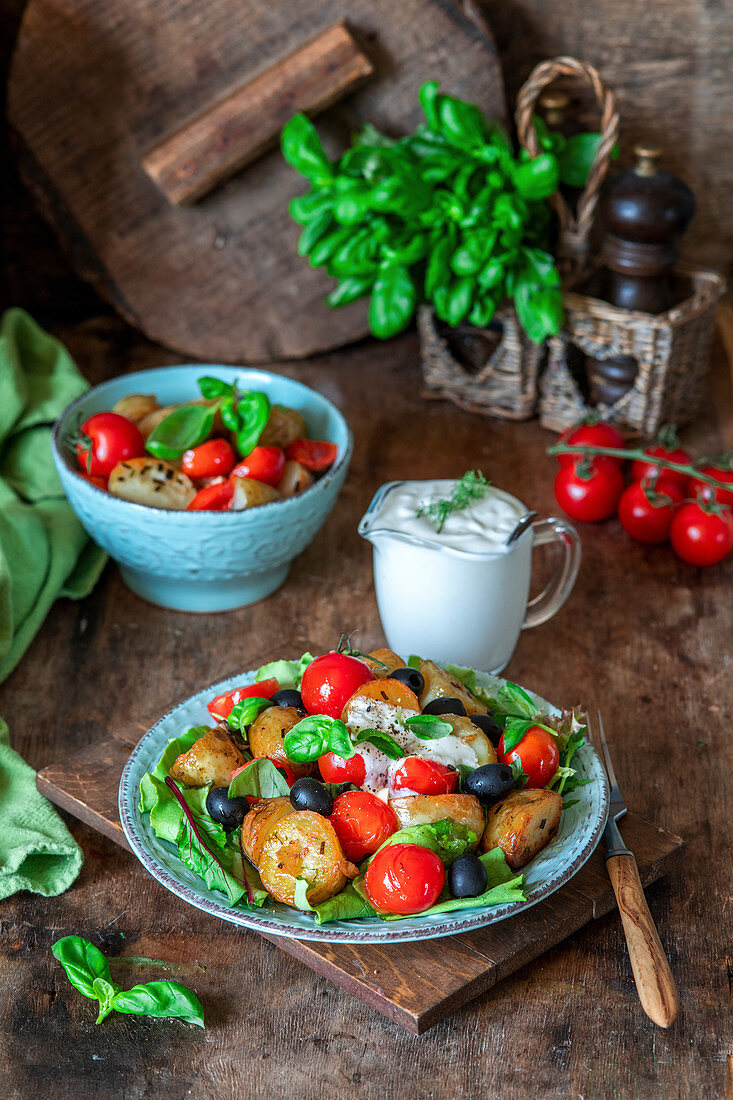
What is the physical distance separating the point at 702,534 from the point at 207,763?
0.73 m

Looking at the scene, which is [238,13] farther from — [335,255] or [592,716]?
[592,716]

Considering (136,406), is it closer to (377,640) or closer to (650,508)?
(377,640)

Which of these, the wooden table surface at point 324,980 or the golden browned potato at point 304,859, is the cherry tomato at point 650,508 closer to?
the wooden table surface at point 324,980

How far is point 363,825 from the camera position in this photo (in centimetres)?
75

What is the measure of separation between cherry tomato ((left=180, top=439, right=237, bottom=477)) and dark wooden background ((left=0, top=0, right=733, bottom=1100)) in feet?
0.59

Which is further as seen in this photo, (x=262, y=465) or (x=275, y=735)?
(x=262, y=465)

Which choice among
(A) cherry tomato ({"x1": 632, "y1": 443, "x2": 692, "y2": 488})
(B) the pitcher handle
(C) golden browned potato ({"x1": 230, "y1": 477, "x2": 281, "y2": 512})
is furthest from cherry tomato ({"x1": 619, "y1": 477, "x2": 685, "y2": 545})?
(C) golden browned potato ({"x1": 230, "y1": 477, "x2": 281, "y2": 512})

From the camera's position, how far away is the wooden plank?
1.57m

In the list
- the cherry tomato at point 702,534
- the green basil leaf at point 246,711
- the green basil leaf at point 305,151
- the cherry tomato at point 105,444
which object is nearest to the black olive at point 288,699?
Answer: the green basil leaf at point 246,711

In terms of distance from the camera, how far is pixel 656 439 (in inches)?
60.2

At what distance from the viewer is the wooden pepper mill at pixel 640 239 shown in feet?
4.65

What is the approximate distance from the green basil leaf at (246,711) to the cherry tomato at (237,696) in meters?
0.02

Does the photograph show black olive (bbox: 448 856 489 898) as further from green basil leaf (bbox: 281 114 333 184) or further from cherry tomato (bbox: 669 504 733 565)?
green basil leaf (bbox: 281 114 333 184)

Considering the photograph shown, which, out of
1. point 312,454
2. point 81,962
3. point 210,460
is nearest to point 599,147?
point 312,454
